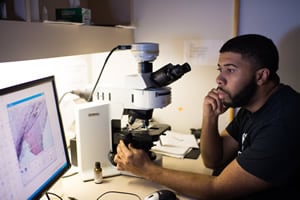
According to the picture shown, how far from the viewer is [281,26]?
5.46ft

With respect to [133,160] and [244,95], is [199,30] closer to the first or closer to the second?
[244,95]

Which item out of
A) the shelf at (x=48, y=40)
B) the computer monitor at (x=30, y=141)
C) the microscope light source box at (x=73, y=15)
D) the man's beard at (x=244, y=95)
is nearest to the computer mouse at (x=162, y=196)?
the computer monitor at (x=30, y=141)

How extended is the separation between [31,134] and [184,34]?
1187 millimetres

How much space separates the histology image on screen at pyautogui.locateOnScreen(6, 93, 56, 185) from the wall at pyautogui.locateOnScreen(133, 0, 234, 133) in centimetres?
102

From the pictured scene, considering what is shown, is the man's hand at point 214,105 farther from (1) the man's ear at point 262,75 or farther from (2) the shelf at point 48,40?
(2) the shelf at point 48,40

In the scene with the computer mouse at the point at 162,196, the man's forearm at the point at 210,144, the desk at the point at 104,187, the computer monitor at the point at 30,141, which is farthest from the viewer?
the man's forearm at the point at 210,144

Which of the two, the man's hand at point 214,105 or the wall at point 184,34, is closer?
the man's hand at point 214,105

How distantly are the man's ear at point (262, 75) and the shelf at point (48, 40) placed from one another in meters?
0.74

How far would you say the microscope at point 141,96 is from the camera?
1.23 m

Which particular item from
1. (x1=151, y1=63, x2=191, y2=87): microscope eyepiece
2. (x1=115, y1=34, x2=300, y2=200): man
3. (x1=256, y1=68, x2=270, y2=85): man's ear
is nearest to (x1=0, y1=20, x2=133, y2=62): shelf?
(x1=151, y1=63, x2=191, y2=87): microscope eyepiece

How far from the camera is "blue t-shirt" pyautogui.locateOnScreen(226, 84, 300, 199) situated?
1.09 m

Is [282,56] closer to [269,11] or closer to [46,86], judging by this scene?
[269,11]

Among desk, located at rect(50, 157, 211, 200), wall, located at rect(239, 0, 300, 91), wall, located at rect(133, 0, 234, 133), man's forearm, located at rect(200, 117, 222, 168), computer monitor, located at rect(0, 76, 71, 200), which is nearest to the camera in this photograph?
computer monitor, located at rect(0, 76, 71, 200)

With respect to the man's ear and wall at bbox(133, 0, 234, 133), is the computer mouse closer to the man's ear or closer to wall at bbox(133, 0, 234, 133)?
the man's ear
